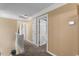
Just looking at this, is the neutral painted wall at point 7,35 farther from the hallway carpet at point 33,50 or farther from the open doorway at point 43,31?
the open doorway at point 43,31

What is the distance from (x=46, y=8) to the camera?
162 cm

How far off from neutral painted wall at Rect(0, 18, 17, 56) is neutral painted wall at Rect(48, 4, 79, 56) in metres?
0.51

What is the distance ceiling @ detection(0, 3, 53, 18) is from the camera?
1.59 meters

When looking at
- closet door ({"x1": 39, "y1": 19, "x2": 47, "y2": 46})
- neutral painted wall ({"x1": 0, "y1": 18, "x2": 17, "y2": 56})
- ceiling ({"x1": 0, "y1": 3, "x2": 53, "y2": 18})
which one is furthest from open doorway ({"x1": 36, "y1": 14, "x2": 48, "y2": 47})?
neutral painted wall ({"x1": 0, "y1": 18, "x2": 17, "y2": 56})

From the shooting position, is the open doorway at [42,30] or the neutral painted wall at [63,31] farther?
the open doorway at [42,30]

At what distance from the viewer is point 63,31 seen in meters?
1.60

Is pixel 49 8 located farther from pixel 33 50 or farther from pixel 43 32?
pixel 33 50

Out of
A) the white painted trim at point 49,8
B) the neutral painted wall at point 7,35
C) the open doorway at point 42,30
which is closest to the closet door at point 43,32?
the open doorway at point 42,30

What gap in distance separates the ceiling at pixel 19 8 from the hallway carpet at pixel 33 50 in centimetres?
45

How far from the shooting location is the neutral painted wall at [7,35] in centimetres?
161

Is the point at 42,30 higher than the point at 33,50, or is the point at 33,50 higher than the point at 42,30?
the point at 42,30

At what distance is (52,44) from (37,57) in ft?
0.90

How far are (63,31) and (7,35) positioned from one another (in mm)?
784

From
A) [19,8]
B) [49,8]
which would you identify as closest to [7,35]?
[19,8]
